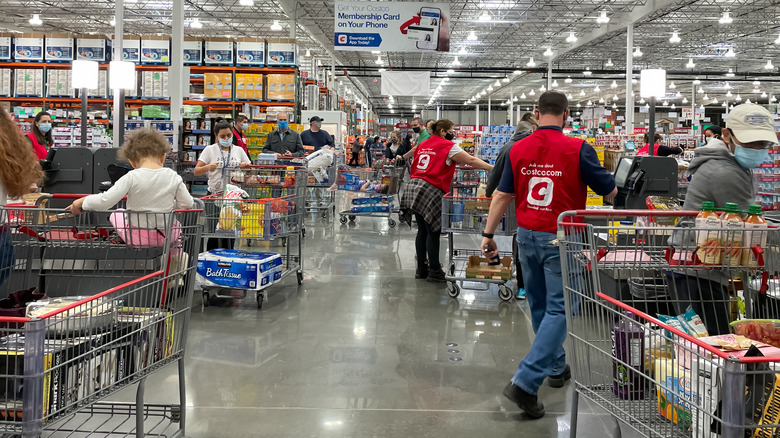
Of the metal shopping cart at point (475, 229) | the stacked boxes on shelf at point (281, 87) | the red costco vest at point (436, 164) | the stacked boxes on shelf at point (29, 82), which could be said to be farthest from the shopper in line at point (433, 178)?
the stacked boxes on shelf at point (29, 82)

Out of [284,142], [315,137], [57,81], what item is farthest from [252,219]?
[57,81]

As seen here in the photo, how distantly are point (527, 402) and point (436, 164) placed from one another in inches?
147

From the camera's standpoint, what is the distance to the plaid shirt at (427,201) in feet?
23.1

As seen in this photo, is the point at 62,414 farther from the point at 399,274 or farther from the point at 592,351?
the point at 399,274

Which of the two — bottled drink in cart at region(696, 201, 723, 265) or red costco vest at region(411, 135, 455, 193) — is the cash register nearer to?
red costco vest at region(411, 135, 455, 193)

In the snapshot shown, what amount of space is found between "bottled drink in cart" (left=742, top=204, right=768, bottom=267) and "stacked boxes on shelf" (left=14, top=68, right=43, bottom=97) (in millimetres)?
15429

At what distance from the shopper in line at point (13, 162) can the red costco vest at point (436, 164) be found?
4747 mm

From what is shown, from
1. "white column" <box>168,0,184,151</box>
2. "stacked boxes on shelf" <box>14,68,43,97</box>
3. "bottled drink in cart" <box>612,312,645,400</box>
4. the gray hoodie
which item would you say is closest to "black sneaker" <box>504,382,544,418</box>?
"bottled drink in cart" <box>612,312,645,400</box>

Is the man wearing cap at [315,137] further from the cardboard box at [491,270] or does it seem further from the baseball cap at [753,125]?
the baseball cap at [753,125]

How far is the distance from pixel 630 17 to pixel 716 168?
1929 centimetres

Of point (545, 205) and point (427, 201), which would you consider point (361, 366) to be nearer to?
point (545, 205)

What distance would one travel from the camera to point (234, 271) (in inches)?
239

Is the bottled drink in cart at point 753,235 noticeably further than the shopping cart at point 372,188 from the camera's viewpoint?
No

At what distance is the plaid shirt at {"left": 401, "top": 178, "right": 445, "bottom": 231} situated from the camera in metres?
7.03
